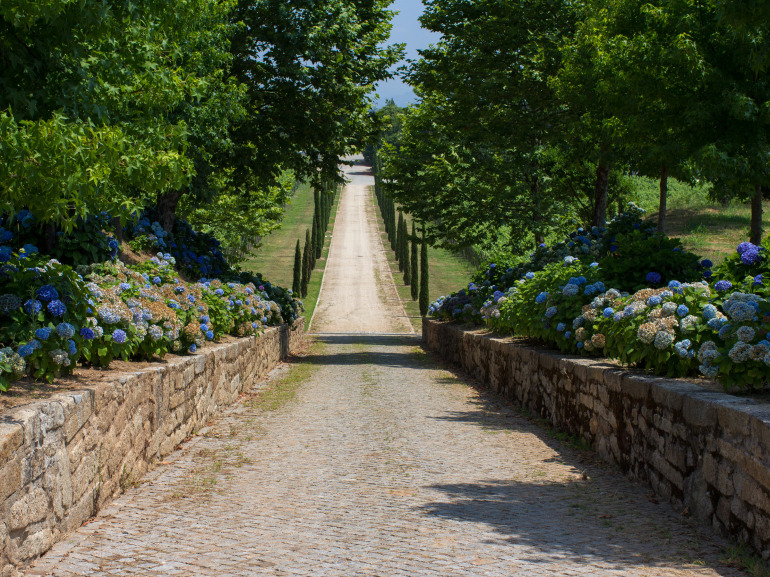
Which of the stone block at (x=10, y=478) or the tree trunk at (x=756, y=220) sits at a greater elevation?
the tree trunk at (x=756, y=220)

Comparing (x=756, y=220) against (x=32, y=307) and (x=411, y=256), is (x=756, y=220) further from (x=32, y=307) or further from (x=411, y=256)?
(x=411, y=256)

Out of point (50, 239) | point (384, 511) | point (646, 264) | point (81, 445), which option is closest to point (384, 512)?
point (384, 511)

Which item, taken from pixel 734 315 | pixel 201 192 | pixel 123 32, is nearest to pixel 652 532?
pixel 734 315

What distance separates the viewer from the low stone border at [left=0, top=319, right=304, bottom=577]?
11.7ft

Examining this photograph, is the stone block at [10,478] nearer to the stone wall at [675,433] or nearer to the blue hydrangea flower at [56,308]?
the blue hydrangea flower at [56,308]

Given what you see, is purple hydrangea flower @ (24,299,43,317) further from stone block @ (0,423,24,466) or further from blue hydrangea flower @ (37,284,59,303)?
stone block @ (0,423,24,466)

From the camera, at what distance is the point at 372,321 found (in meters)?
35.9

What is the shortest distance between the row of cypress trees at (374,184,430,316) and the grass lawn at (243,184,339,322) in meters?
5.71

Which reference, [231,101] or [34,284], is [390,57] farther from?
[34,284]

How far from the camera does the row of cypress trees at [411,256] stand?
120ft

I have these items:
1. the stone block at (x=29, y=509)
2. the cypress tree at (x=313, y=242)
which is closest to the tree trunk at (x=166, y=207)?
the stone block at (x=29, y=509)

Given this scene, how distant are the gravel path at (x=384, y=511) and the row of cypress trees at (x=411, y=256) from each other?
1846 centimetres

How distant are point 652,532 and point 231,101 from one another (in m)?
11.1

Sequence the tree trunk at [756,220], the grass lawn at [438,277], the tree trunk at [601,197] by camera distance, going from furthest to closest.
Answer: the grass lawn at [438,277] → the tree trunk at [601,197] → the tree trunk at [756,220]
